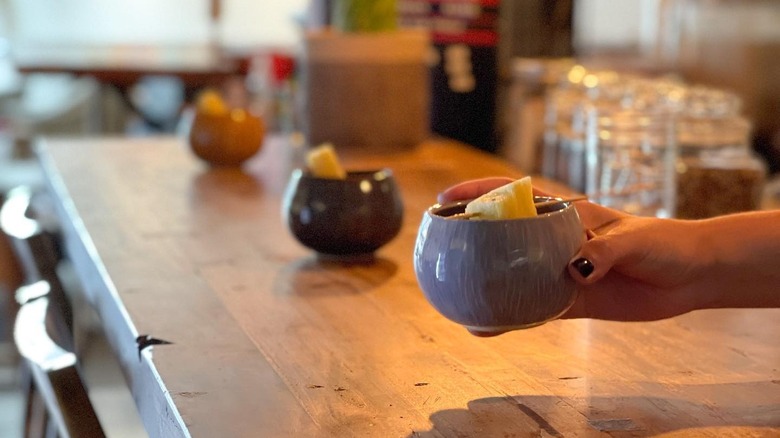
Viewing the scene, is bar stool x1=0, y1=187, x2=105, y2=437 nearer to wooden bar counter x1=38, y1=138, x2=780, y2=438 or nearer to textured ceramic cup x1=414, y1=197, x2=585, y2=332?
wooden bar counter x1=38, y1=138, x2=780, y2=438

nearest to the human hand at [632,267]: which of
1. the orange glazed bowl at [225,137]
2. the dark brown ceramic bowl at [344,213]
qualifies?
the dark brown ceramic bowl at [344,213]

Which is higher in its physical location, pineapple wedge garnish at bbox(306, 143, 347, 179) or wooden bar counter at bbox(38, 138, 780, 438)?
pineapple wedge garnish at bbox(306, 143, 347, 179)

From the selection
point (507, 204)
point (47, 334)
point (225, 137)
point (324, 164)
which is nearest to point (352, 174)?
point (324, 164)

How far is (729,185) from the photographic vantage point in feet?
5.39

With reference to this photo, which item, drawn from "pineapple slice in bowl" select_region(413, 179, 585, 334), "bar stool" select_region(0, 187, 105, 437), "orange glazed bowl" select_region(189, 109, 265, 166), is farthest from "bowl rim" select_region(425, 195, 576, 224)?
"orange glazed bowl" select_region(189, 109, 265, 166)

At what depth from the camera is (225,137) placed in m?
1.89

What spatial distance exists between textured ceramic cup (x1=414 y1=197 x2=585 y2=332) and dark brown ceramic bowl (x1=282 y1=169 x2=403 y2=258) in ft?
1.43

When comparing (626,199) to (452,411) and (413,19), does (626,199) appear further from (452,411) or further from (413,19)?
(413,19)

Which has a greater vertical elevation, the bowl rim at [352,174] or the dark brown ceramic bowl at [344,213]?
the bowl rim at [352,174]

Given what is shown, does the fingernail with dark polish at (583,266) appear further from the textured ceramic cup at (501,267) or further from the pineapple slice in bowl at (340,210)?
the pineapple slice in bowl at (340,210)

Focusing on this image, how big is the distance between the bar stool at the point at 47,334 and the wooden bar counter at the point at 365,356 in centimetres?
5

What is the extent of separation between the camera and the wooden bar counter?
73cm

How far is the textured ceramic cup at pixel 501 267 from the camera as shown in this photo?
0.75 m

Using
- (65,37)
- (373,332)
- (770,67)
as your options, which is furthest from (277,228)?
(65,37)
